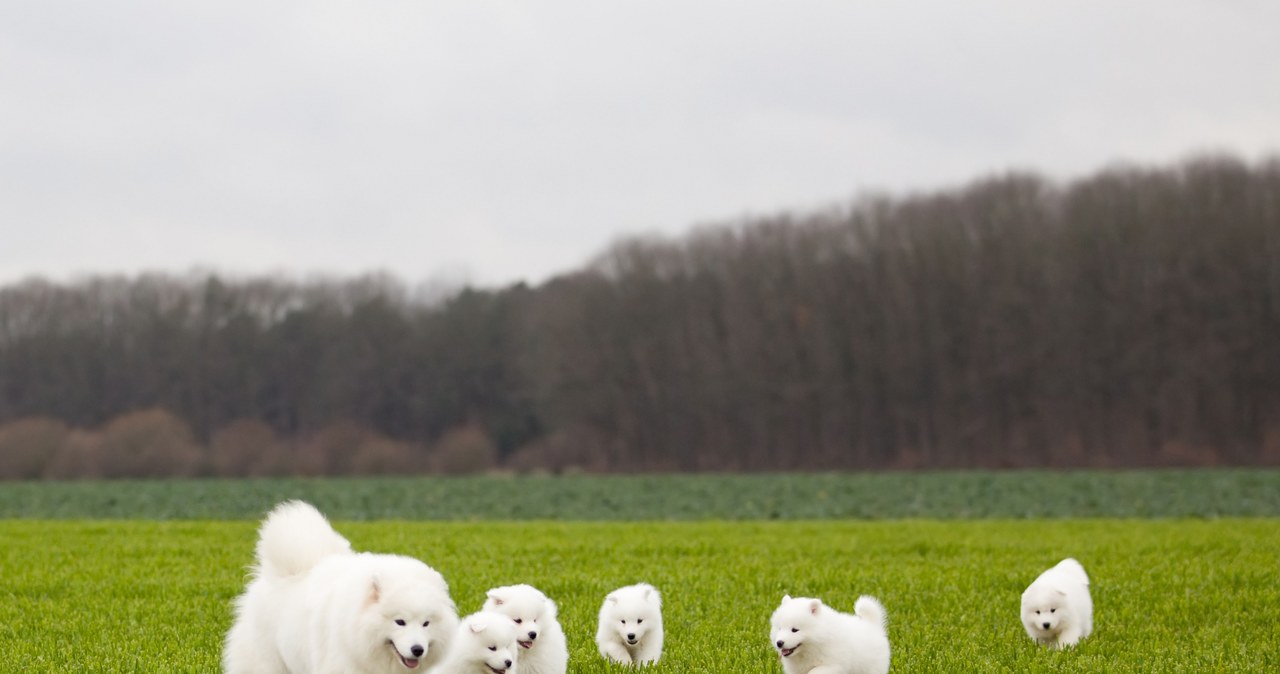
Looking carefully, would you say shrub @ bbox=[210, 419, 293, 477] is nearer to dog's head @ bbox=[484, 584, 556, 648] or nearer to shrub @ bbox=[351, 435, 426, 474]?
shrub @ bbox=[351, 435, 426, 474]

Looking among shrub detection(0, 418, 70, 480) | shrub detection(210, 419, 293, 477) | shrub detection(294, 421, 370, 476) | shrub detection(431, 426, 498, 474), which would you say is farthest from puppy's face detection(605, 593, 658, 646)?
shrub detection(294, 421, 370, 476)

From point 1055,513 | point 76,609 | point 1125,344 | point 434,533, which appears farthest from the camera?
point 1125,344

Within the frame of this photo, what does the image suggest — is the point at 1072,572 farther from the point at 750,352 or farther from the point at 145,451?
the point at 750,352

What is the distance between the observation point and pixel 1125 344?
5972 centimetres

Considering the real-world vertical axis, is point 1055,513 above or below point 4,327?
below

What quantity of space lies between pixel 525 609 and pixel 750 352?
204 feet

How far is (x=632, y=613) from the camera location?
730cm

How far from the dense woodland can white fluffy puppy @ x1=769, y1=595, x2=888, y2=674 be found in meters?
50.7

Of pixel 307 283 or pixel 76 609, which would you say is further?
pixel 307 283

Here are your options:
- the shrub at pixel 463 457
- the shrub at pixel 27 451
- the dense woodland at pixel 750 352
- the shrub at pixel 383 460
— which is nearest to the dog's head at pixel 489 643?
the dense woodland at pixel 750 352

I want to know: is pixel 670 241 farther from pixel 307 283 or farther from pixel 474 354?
pixel 307 283

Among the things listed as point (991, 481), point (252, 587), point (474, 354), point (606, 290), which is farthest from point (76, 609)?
point (474, 354)

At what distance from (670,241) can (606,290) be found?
518cm

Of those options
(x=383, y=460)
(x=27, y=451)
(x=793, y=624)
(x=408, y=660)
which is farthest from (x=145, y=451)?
(x=408, y=660)
